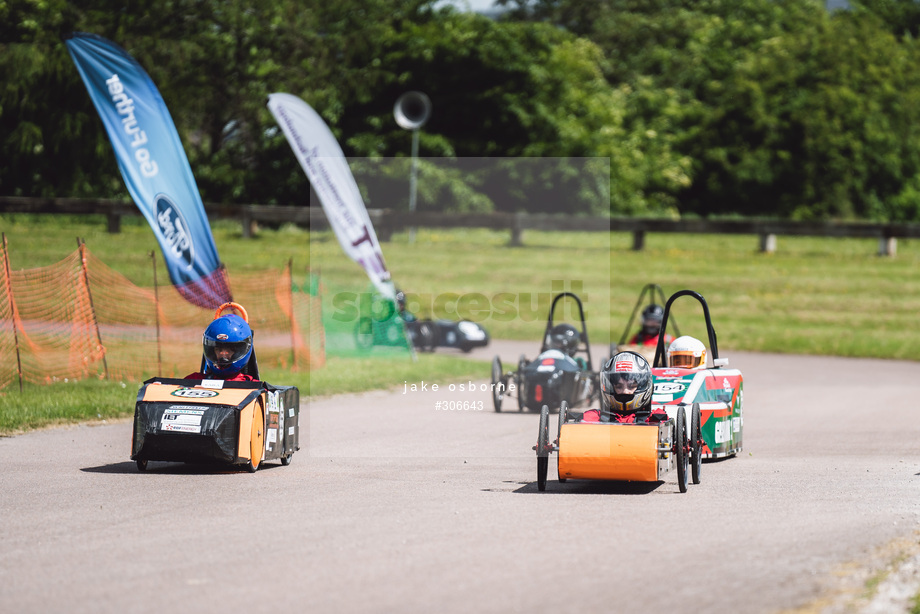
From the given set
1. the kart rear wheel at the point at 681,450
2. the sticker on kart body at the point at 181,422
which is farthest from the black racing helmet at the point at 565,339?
the sticker on kart body at the point at 181,422

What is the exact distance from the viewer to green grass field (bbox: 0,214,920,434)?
94.8 feet

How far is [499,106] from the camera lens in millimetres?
45875

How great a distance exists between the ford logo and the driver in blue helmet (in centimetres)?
536

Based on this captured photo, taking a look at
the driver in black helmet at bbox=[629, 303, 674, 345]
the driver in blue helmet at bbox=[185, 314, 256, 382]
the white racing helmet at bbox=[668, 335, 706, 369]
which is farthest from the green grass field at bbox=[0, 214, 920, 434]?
the driver in blue helmet at bbox=[185, 314, 256, 382]

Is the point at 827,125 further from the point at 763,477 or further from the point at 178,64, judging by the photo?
the point at 763,477

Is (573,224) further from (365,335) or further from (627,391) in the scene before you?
(627,391)

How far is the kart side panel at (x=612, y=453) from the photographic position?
8781 millimetres

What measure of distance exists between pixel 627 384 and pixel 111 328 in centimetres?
1324

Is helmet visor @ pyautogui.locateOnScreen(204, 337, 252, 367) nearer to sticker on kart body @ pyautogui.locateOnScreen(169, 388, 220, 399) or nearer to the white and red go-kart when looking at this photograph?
sticker on kart body @ pyautogui.locateOnScreen(169, 388, 220, 399)

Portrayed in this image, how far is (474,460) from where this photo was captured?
10.9m

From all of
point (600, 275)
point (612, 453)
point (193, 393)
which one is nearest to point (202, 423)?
point (193, 393)

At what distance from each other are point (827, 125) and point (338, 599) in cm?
4934

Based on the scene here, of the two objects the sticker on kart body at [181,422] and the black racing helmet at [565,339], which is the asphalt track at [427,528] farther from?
the black racing helmet at [565,339]

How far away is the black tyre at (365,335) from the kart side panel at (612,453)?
1481 centimetres
